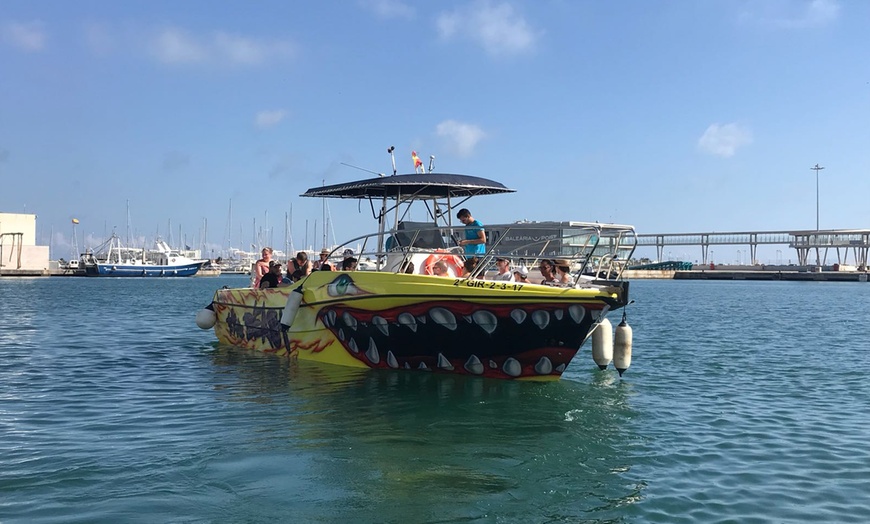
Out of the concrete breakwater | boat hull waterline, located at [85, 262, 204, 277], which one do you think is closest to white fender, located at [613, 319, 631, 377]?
the concrete breakwater

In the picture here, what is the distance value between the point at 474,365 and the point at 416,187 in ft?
12.2

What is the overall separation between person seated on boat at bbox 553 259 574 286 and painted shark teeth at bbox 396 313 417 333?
2182mm

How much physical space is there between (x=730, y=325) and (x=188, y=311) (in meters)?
21.5

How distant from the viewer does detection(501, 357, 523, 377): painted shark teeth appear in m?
10.8

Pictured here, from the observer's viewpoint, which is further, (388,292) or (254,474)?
(388,292)

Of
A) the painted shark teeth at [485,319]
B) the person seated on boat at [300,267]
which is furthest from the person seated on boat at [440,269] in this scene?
the person seated on boat at [300,267]

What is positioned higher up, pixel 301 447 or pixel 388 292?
pixel 388 292

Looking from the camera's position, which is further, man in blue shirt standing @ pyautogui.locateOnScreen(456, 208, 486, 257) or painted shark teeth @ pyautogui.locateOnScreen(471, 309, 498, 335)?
man in blue shirt standing @ pyautogui.locateOnScreen(456, 208, 486, 257)

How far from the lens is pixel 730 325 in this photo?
995 inches

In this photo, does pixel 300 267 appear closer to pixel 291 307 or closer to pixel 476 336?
pixel 291 307

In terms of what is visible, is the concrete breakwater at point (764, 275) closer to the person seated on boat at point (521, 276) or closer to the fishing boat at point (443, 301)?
the fishing boat at point (443, 301)

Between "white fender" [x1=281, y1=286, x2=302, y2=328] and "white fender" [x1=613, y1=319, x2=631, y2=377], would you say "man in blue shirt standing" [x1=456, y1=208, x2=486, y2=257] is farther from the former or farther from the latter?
"white fender" [x1=281, y1=286, x2=302, y2=328]

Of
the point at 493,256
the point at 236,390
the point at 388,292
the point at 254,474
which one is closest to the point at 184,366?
the point at 236,390

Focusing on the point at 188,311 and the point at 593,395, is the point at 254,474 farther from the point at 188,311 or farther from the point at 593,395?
the point at 188,311
